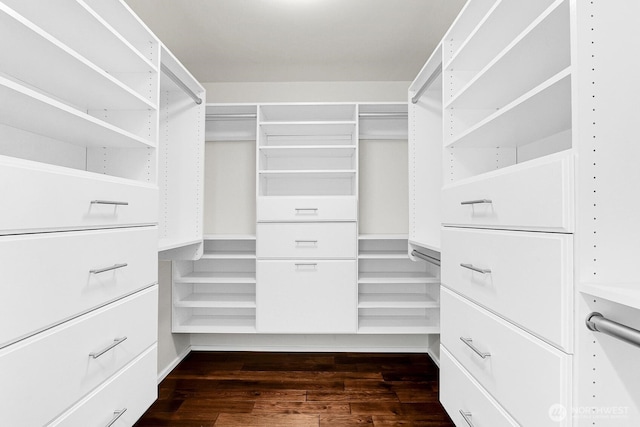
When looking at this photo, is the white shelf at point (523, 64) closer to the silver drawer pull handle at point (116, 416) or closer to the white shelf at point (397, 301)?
the white shelf at point (397, 301)

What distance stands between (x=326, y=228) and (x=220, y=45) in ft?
4.62

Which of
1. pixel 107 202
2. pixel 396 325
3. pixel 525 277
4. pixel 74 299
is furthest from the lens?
pixel 396 325

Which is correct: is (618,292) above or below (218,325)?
above

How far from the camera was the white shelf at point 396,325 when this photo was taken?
2.61 meters

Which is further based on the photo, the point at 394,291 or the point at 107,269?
the point at 394,291

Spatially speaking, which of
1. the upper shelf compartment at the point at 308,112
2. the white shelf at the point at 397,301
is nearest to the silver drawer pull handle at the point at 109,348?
the white shelf at the point at 397,301

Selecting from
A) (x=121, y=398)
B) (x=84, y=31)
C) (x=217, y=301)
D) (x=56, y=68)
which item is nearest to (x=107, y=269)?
(x=121, y=398)

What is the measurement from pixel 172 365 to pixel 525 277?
2460 mm

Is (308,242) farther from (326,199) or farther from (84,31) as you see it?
(84,31)

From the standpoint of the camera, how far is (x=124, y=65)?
1.62 m

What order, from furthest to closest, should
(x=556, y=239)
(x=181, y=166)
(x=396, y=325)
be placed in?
1. (x=396, y=325)
2. (x=181, y=166)
3. (x=556, y=239)

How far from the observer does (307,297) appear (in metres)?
2.57

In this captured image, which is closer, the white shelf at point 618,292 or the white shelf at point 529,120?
the white shelf at point 618,292

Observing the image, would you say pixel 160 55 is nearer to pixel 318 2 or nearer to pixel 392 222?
pixel 318 2
